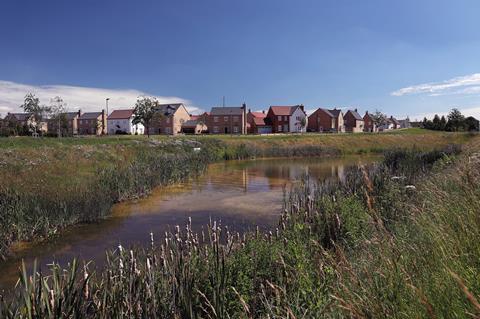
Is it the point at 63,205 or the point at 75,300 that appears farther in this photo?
the point at 63,205

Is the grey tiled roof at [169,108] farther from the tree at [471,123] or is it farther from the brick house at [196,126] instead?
the tree at [471,123]

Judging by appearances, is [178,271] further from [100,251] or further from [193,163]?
[193,163]

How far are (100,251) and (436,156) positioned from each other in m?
20.5

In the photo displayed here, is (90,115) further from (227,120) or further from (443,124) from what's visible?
(443,124)

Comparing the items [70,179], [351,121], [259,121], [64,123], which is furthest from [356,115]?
[70,179]

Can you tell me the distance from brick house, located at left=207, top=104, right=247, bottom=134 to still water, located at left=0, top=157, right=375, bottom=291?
6501cm

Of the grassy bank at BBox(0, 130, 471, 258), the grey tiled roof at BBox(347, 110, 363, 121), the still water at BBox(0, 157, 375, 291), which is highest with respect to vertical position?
the grey tiled roof at BBox(347, 110, 363, 121)

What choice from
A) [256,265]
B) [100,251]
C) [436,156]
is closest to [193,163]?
[436,156]

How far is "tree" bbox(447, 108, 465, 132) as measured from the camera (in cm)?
8100

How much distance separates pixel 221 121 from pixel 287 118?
17.5 meters

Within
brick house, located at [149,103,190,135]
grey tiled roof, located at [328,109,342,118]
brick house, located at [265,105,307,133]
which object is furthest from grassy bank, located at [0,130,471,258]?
grey tiled roof, located at [328,109,342,118]

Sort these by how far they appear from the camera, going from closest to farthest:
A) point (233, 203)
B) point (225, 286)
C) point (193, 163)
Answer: point (225, 286) < point (233, 203) < point (193, 163)

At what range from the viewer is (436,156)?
75.2 feet

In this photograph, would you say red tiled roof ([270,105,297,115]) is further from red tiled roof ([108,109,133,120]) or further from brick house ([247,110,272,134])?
red tiled roof ([108,109,133,120])
